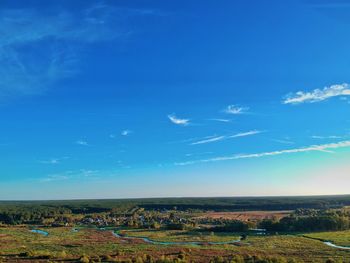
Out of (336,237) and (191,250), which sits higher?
(336,237)

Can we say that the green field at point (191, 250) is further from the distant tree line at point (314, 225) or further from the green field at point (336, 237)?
the distant tree line at point (314, 225)

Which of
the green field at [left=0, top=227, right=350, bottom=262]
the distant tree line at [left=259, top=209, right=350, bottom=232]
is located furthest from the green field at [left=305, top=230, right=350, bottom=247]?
the distant tree line at [left=259, top=209, right=350, bottom=232]

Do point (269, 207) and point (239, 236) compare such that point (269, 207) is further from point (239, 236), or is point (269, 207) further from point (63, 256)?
point (63, 256)

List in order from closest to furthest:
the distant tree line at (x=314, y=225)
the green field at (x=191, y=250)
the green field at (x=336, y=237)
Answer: the green field at (x=191, y=250), the green field at (x=336, y=237), the distant tree line at (x=314, y=225)

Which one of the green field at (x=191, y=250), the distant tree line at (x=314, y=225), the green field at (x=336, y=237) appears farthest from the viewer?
the distant tree line at (x=314, y=225)

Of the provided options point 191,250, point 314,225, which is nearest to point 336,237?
point 314,225

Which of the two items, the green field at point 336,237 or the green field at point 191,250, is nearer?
the green field at point 191,250

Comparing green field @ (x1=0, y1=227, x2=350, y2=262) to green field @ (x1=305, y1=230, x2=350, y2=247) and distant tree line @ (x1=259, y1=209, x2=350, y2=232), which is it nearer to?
green field @ (x1=305, y1=230, x2=350, y2=247)

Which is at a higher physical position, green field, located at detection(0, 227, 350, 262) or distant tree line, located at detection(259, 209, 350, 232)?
distant tree line, located at detection(259, 209, 350, 232)

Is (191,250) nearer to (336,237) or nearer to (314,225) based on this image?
(336,237)

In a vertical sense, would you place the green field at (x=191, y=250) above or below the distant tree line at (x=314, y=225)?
below

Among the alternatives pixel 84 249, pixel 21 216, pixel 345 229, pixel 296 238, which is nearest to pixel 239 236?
pixel 296 238

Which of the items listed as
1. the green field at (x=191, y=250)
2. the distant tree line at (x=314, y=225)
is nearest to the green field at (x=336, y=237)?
the green field at (x=191, y=250)
